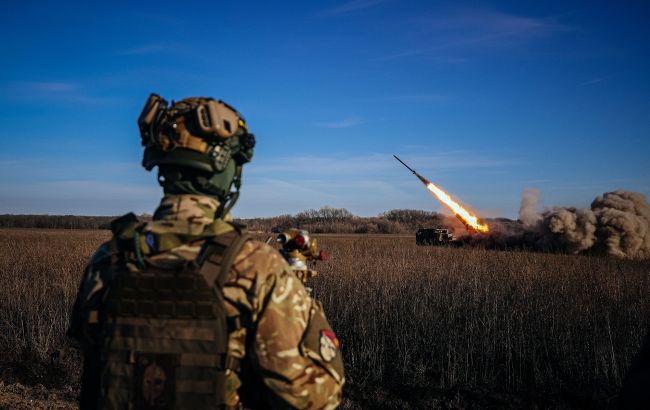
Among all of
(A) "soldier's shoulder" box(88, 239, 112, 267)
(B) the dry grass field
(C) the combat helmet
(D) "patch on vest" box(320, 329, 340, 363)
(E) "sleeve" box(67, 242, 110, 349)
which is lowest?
(B) the dry grass field

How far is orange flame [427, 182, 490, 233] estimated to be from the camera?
2783 cm

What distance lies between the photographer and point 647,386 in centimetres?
288

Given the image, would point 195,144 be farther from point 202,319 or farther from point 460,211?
point 460,211

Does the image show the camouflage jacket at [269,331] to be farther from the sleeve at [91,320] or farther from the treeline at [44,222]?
the treeline at [44,222]

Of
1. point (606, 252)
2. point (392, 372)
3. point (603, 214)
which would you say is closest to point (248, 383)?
point (392, 372)

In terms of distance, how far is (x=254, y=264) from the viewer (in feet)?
7.45

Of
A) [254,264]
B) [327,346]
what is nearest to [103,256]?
[254,264]

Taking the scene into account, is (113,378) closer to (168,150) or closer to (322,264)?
(168,150)

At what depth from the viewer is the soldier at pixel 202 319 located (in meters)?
2.22

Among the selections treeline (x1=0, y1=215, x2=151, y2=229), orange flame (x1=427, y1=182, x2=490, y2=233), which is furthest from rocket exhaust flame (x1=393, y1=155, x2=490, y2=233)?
treeline (x1=0, y1=215, x2=151, y2=229)

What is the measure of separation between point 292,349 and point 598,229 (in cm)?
2836

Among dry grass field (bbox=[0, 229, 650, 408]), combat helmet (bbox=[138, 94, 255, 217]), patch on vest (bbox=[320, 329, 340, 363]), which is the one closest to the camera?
patch on vest (bbox=[320, 329, 340, 363])

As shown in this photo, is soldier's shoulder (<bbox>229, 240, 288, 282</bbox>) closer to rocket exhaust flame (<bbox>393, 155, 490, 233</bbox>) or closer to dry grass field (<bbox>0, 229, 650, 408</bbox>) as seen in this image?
dry grass field (<bbox>0, 229, 650, 408</bbox>)

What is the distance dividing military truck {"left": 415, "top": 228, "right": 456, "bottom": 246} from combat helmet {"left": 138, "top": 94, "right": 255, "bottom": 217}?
1108 inches
